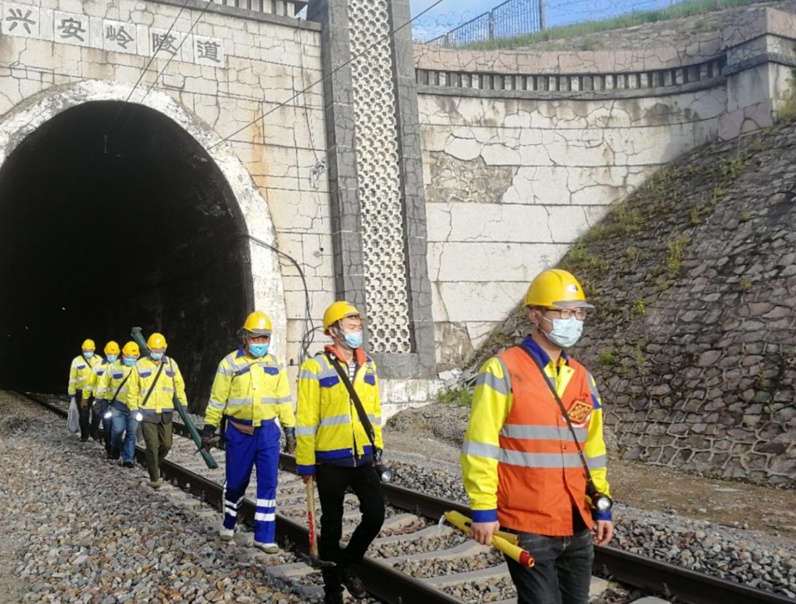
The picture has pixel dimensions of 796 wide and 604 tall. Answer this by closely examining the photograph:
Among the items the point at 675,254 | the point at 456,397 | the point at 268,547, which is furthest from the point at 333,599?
the point at 675,254

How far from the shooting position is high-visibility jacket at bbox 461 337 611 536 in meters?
2.75

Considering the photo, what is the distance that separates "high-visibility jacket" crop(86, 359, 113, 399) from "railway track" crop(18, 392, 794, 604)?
5463 mm

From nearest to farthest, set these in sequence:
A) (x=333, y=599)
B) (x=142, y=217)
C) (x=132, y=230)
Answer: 1. (x=333, y=599)
2. (x=142, y=217)
3. (x=132, y=230)

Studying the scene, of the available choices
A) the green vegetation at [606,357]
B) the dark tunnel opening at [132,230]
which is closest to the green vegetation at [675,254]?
the green vegetation at [606,357]

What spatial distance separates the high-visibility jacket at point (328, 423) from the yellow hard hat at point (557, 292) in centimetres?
169

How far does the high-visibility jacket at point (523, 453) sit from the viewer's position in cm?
275

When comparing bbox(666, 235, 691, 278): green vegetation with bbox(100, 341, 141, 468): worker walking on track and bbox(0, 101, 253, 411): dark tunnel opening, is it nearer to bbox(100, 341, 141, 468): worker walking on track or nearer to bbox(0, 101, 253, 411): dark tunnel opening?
bbox(0, 101, 253, 411): dark tunnel opening

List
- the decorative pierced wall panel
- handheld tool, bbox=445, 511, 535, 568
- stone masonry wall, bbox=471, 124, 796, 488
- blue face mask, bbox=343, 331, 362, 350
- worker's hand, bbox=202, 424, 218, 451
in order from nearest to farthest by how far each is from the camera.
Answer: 1. handheld tool, bbox=445, 511, 535, 568
2. blue face mask, bbox=343, 331, 362, 350
3. worker's hand, bbox=202, 424, 218, 451
4. stone masonry wall, bbox=471, 124, 796, 488
5. the decorative pierced wall panel

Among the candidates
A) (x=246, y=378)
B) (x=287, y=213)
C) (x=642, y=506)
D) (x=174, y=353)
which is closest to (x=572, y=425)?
(x=246, y=378)

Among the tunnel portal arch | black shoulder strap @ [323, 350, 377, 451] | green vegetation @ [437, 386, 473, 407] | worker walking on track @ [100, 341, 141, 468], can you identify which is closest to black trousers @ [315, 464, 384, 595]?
black shoulder strap @ [323, 350, 377, 451]

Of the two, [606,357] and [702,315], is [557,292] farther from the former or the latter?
[606,357]

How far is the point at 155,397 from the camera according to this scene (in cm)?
831

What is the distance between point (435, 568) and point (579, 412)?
7.54ft

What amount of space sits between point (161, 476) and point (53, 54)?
580cm
